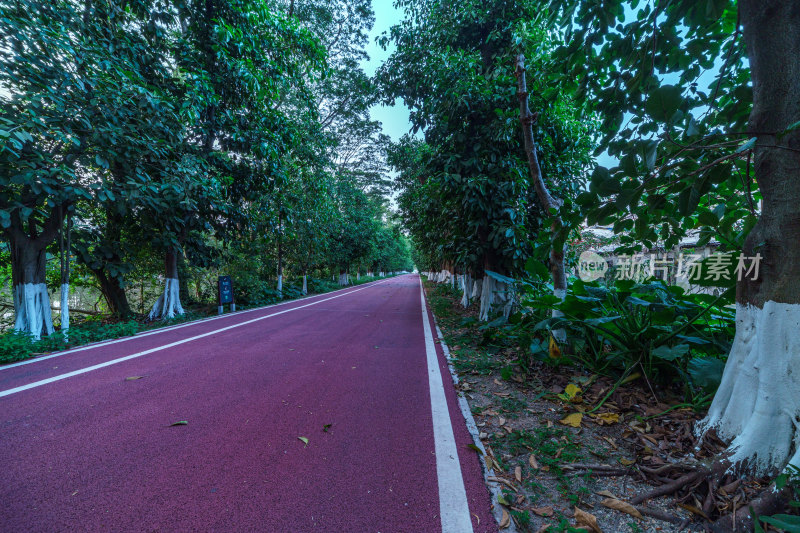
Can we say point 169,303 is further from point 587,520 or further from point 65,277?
point 587,520

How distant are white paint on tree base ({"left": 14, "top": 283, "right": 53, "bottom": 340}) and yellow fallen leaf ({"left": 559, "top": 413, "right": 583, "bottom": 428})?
8.47 meters

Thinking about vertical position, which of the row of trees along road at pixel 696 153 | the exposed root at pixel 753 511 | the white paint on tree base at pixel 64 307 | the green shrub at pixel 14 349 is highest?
the row of trees along road at pixel 696 153

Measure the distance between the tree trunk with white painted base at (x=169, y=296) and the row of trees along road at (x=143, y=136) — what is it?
0.13 feet

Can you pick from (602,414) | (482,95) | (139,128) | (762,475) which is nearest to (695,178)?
(762,475)

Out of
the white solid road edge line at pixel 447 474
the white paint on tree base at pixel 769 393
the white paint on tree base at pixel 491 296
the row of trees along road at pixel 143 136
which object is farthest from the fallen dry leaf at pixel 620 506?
the row of trees along road at pixel 143 136

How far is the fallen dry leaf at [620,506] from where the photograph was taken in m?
1.60

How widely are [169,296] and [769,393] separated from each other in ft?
37.7

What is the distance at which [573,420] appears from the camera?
2580 mm

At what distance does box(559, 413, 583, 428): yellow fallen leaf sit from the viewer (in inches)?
99.6

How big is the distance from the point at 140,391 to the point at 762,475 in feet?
16.5

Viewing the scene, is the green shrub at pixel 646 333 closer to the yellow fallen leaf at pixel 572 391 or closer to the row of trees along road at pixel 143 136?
the yellow fallen leaf at pixel 572 391

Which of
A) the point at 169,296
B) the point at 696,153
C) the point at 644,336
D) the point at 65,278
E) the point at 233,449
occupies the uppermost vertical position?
the point at 696,153

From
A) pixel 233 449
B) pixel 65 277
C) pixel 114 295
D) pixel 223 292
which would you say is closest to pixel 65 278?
pixel 65 277

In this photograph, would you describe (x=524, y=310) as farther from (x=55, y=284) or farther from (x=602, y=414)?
(x=55, y=284)
